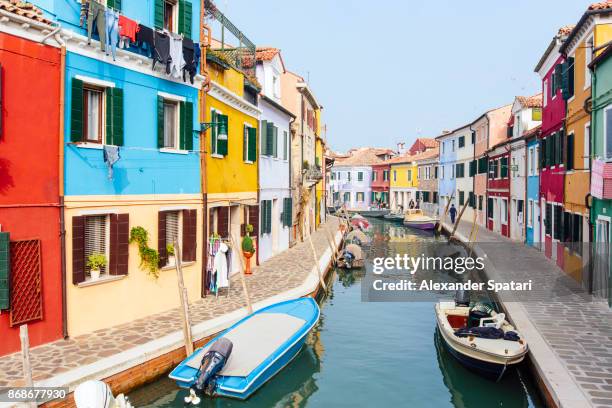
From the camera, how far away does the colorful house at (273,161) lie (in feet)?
74.0

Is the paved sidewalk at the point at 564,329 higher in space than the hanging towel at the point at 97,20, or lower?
lower

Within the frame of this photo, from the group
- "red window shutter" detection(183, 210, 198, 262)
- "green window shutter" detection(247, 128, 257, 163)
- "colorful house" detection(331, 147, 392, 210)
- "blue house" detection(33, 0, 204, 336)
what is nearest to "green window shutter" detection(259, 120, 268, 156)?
"green window shutter" detection(247, 128, 257, 163)

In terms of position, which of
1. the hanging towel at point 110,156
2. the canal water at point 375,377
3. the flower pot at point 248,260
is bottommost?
the canal water at point 375,377

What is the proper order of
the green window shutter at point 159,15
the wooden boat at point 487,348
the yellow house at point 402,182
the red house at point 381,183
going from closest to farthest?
the wooden boat at point 487,348 → the green window shutter at point 159,15 → the yellow house at point 402,182 → the red house at point 381,183

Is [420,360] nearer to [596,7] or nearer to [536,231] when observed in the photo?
[596,7]

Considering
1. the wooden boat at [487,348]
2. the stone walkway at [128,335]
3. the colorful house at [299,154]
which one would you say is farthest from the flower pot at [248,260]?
the colorful house at [299,154]

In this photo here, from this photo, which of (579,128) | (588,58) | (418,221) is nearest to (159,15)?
(588,58)

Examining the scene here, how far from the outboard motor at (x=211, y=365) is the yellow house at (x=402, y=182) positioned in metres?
56.0

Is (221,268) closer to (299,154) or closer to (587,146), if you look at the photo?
(587,146)

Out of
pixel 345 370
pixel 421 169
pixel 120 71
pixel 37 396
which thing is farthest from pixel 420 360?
pixel 421 169

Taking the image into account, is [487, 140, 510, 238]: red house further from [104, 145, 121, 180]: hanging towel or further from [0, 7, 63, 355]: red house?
[0, 7, 63, 355]: red house

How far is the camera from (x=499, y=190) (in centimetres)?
3528

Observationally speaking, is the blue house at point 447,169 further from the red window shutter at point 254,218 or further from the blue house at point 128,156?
the blue house at point 128,156

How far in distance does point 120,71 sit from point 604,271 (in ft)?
44.8
